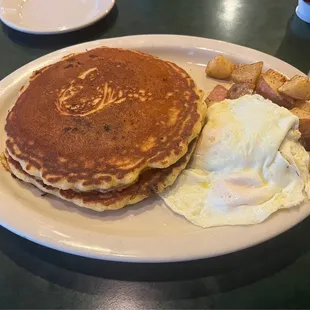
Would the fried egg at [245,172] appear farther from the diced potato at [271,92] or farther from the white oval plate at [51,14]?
the white oval plate at [51,14]

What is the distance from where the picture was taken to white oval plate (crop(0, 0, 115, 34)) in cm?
198

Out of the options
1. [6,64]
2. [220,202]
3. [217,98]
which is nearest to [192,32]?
[217,98]

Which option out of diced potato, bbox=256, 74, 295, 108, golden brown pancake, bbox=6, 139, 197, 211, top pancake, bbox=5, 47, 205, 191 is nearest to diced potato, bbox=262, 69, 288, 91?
diced potato, bbox=256, 74, 295, 108

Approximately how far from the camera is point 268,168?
1.15m

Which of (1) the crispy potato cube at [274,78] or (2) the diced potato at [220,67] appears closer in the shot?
(1) the crispy potato cube at [274,78]

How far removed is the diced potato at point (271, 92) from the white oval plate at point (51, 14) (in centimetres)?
89

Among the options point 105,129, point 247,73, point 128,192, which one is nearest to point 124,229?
point 128,192

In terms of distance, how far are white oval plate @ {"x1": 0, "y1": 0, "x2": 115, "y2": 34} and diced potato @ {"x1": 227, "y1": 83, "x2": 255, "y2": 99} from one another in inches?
32.2

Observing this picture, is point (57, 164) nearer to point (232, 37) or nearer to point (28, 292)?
point (28, 292)

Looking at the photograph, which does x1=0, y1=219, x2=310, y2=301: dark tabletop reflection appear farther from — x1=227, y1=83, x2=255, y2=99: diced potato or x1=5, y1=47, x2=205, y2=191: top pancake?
x1=227, y1=83, x2=255, y2=99: diced potato

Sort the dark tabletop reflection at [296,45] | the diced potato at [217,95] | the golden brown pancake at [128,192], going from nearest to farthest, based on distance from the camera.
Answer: the golden brown pancake at [128,192]
the diced potato at [217,95]
the dark tabletop reflection at [296,45]

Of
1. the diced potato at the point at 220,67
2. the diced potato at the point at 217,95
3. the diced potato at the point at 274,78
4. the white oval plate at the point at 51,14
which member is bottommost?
the white oval plate at the point at 51,14

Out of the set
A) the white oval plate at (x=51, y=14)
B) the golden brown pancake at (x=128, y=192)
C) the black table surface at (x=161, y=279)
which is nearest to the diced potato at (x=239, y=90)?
the golden brown pancake at (x=128, y=192)

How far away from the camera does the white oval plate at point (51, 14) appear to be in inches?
78.0
